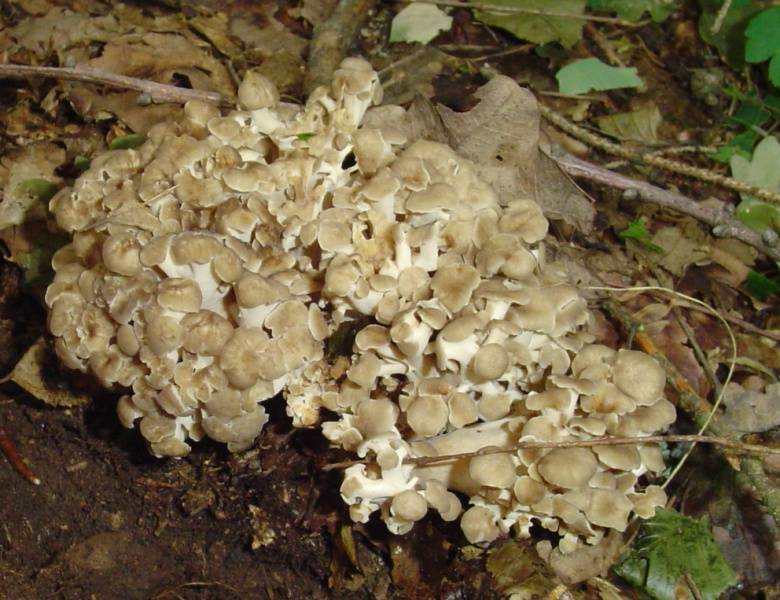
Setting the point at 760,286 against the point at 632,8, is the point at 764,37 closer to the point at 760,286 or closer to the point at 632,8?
the point at 632,8

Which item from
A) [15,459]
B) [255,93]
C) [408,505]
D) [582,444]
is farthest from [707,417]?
[15,459]

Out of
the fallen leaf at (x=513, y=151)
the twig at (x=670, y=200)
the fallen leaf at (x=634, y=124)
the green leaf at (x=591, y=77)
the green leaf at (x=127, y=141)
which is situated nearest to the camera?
the fallen leaf at (x=513, y=151)

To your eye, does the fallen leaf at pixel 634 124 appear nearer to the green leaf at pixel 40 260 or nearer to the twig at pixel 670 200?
the twig at pixel 670 200

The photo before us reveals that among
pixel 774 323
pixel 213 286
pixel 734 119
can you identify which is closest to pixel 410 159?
pixel 213 286

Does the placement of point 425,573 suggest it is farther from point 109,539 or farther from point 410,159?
point 410,159

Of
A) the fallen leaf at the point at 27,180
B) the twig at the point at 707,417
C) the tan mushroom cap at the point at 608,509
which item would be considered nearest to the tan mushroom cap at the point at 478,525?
the tan mushroom cap at the point at 608,509

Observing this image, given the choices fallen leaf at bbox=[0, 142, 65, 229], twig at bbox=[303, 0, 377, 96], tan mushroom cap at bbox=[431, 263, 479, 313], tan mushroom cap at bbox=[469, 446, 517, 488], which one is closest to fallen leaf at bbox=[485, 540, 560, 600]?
tan mushroom cap at bbox=[469, 446, 517, 488]
